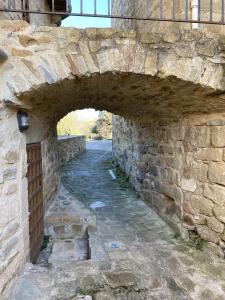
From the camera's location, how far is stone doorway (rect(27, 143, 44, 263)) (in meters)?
3.09

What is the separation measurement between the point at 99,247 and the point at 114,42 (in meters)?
2.32

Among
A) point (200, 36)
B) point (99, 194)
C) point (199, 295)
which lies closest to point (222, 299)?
point (199, 295)

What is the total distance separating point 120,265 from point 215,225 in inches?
47.1

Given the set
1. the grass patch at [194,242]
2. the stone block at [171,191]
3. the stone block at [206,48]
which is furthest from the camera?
the stone block at [171,191]

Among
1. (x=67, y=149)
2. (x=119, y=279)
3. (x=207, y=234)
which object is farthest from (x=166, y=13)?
(x=67, y=149)

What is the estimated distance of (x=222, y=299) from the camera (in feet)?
7.48

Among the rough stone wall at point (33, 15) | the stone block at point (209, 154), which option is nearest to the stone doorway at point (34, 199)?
the rough stone wall at point (33, 15)

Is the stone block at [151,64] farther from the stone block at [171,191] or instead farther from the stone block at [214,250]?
the stone block at [214,250]

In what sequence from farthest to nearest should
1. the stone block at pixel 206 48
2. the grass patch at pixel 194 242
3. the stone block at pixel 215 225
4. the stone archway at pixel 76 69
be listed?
the grass patch at pixel 194 242 → the stone block at pixel 215 225 → the stone block at pixel 206 48 → the stone archway at pixel 76 69

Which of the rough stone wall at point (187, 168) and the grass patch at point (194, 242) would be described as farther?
the grass patch at point (194, 242)

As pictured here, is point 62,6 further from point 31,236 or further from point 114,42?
point 31,236

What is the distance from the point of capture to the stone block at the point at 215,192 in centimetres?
291

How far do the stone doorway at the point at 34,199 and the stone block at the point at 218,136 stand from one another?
2156 mm

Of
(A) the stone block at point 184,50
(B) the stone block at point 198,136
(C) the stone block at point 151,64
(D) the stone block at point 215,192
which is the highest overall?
(A) the stone block at point 184,50
